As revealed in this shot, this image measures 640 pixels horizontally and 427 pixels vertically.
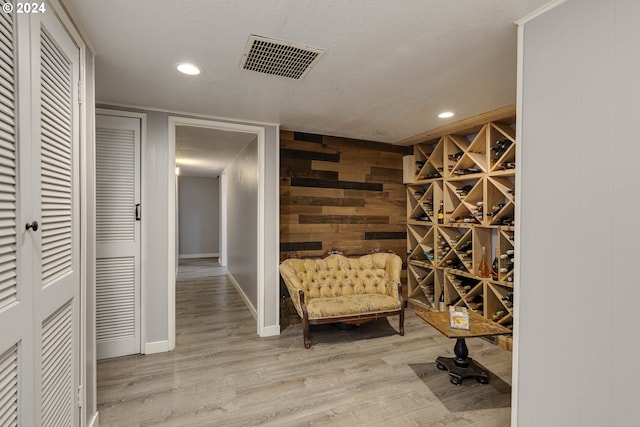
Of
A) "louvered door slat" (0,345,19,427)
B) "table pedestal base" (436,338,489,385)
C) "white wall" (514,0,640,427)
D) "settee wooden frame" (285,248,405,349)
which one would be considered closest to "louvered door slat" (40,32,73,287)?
"louvered door slat" (0,345,19,427)

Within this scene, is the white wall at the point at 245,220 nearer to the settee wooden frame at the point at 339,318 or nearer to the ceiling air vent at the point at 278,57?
the settee wooden frame at the point at 339,318

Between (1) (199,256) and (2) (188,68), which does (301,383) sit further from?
(1) (199,256)

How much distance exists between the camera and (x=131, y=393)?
2342 mm

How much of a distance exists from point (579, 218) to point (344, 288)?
106 inches

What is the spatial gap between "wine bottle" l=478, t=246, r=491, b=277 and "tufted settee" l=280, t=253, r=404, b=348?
2.92 feet

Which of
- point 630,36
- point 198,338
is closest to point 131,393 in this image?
point 198,338

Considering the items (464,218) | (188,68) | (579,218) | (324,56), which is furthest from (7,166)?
(464,218)

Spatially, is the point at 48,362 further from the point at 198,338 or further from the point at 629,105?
the point at 629,105

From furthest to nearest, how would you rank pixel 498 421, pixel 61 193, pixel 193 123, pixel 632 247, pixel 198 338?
1. pixel 198 338
2. pixel 193 123
3. pixel 498 421
4. pixel 61 193
5. pixel 632 247

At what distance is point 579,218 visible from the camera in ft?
4.24

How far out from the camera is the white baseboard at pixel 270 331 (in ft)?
11.3

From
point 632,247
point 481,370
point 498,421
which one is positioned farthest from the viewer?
point 481,370

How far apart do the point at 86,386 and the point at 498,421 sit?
8.66 feet

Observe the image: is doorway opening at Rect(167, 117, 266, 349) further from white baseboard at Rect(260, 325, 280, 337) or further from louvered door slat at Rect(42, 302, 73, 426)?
louvered door slat at Rect(42, 302, 73, 426)
